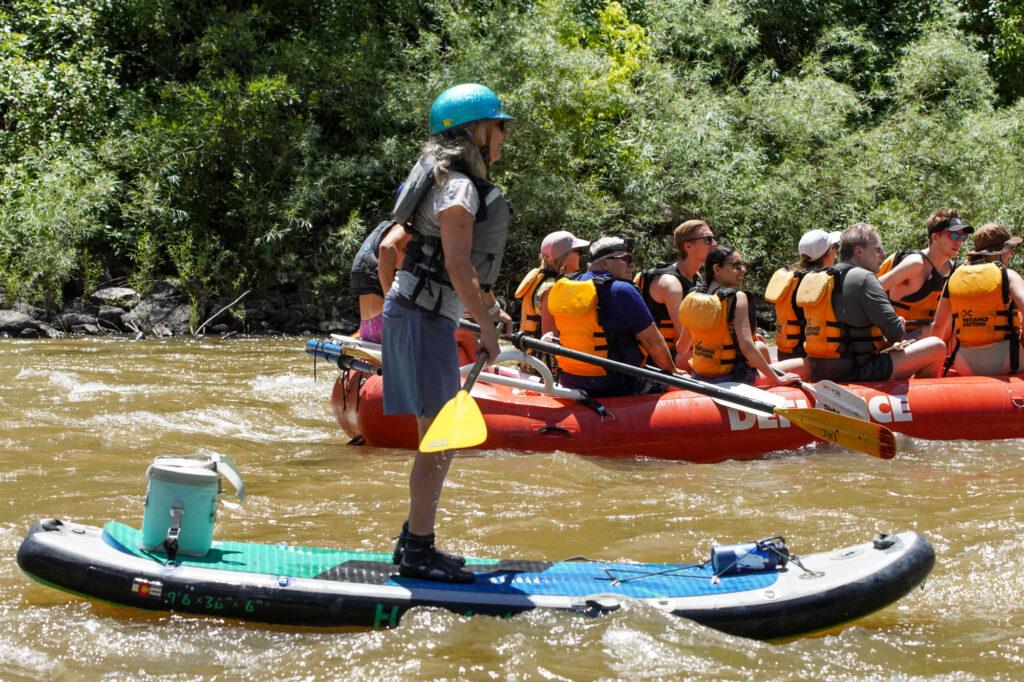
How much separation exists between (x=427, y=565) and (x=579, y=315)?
265 centimetres

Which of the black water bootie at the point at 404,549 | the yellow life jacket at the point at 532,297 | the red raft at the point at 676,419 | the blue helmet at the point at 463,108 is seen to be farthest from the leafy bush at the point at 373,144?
the black water bootie at the point at 404,549

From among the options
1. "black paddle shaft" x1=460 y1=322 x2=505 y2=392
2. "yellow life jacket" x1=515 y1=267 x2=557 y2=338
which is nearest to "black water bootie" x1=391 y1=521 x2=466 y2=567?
"black paddle shaft" x1=460 y1=322 x2=505 y2=392

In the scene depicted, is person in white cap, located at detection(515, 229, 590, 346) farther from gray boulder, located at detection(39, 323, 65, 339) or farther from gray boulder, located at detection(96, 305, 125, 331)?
gray boulder, located at detection(96, 305, 125, 331)

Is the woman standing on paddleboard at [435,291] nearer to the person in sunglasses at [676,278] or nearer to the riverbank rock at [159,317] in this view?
the person in sunglasses at [676,278]

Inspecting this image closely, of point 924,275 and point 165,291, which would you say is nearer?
point 924,275

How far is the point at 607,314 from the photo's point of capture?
Result: 18.5ft

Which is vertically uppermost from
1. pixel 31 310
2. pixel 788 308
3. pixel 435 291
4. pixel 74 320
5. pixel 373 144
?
pixel 373 144

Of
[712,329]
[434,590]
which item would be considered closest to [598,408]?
[712,329]

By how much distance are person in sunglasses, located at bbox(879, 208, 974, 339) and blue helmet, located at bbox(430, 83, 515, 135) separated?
4096 millimetres

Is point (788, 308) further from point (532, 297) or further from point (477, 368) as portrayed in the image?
point (477, 368)

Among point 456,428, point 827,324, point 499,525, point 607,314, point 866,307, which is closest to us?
point 456,428

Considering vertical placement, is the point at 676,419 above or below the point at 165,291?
below

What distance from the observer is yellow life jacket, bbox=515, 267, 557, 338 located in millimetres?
6582

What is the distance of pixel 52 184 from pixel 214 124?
200 centimetres
